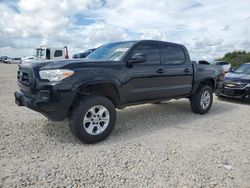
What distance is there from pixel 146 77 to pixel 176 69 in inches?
42.7

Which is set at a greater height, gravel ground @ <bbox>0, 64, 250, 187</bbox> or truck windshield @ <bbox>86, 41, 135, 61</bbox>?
truck windshield @ <bbox>86, 41, 135, 61</bbox>

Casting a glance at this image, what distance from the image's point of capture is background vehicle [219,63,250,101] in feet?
27.2

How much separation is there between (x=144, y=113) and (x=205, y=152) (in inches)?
103

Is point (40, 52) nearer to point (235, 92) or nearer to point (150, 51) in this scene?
point (235, 92)

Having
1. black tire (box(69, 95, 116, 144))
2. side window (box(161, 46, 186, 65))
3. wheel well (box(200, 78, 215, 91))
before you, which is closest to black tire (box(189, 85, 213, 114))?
wheel well (box(200, 78, 215, 91))

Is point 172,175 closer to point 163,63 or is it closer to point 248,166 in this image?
point 248,166

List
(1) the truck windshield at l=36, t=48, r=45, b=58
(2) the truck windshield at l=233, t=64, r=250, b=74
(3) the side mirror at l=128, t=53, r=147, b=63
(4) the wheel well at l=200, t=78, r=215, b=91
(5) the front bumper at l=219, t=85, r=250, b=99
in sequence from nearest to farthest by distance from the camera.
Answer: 1. (3) the side mirror at l=128, t=53, r=147, b=63
2. (4) the wheel well at l=200, t=78, r=215, b=91
3. (5) the front bumper at l=219, t=85, r=250, b=99
4. (2) the truck windshield at l=233, t=64, r=250, b=74
5. (1) the truck windshield at l=36, t=48, r=45, b=58

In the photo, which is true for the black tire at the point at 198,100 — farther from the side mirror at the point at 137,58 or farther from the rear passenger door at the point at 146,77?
the side mirror at the point at 137,58

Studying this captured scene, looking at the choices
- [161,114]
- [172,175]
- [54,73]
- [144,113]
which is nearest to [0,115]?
[54,73]

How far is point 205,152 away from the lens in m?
4.10

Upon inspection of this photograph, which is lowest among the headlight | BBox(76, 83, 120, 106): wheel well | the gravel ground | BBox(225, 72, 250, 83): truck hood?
the gravel ground

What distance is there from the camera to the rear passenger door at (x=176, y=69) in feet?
18.6

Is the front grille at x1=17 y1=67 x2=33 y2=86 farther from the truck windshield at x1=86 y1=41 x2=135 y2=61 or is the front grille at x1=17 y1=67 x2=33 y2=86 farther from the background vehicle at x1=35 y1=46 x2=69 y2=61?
the background vehicle at x1=35 y1=46 x2=69 y2=61

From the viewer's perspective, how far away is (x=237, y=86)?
28.0ft
